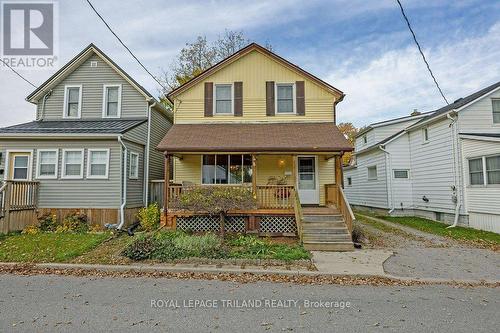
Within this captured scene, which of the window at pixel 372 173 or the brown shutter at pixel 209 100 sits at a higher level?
the brown shutter at pixel 209 100

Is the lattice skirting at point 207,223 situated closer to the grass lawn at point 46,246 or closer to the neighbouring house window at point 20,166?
the grass lawn at point 46,246

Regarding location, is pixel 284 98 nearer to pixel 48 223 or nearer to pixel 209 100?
pixel 209 100

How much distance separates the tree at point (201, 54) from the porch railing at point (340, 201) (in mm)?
16773

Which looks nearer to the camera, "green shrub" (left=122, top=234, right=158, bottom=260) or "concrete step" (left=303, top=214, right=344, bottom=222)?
"green shrub" (left=122, top=234, right=158, bottom=260)

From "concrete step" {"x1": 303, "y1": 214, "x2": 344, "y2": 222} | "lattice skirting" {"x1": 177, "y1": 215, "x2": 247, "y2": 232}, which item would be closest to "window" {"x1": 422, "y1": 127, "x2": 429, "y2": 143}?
"concrete step" {"x1": 303, "y1": 214, "x2": 344, "y2": 222}

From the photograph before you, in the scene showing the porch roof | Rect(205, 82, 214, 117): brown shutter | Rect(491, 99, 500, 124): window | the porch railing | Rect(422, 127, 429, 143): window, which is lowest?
the porch railing

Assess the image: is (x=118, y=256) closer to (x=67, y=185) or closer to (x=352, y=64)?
(x=67, y=185)

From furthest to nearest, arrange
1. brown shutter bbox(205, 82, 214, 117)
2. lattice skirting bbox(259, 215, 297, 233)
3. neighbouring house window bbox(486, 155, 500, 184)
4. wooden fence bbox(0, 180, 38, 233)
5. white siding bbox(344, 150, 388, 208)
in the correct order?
white siding bbox(344, 150, 388, 208)
brown shutter bbox(205, 82, 214, 117)
neighbouring house window bbox(486, 155, 500, 184)
lattice skirting bbox(259, 215, 297, 233)
wooden fence bbox(0, 180, 38, 233)

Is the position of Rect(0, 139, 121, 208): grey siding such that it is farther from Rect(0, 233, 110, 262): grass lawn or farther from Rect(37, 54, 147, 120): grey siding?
Rect(37, 54, 147, 120): grey siding

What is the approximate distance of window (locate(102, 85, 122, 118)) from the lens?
14289 millimetres

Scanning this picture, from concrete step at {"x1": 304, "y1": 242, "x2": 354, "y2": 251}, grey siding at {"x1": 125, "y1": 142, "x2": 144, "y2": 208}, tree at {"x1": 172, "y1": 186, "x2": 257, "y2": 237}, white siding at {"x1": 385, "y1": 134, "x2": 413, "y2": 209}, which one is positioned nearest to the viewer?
concrete step at {"x1": 304, "y1": 242, "x2": 354, "y2": 251}

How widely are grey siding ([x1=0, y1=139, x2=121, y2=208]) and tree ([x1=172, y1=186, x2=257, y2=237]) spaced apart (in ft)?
11.3

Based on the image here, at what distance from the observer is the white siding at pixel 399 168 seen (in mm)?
17078

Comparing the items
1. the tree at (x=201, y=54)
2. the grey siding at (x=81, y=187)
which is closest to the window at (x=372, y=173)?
the tree at (x=201, y=54)
